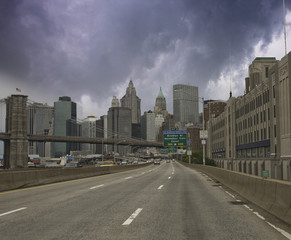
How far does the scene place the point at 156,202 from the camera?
13.0 metres

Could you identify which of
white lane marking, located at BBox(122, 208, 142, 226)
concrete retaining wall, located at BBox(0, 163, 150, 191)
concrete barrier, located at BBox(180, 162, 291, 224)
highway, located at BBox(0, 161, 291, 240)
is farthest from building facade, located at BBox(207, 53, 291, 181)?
white lane marking, located at BBox(122, 208, 142, 226)

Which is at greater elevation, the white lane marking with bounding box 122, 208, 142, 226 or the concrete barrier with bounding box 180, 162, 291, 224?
the concrete barrier with bounding box 180, 162, 291, 224

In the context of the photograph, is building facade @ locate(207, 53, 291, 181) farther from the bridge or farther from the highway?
the bridge

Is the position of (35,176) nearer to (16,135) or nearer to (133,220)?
(133,220)

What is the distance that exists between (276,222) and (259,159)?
56721mm

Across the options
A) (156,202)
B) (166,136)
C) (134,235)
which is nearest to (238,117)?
(166,136)

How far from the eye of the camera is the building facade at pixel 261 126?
5034 cm

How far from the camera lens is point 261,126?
63625 millimetres

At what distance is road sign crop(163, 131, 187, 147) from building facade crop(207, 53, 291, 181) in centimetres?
1341

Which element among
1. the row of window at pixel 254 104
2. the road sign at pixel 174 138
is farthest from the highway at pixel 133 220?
the road sign at pixel 174 138

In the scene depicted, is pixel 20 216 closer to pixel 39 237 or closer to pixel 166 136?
pixel 39 237

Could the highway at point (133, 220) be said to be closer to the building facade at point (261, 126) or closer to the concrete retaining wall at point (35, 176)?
the concrete retaining wall at point (35, 176)

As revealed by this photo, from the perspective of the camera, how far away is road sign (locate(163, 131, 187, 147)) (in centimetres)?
A: 7462

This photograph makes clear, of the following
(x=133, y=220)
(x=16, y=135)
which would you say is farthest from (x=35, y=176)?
(x=16, y=135)
